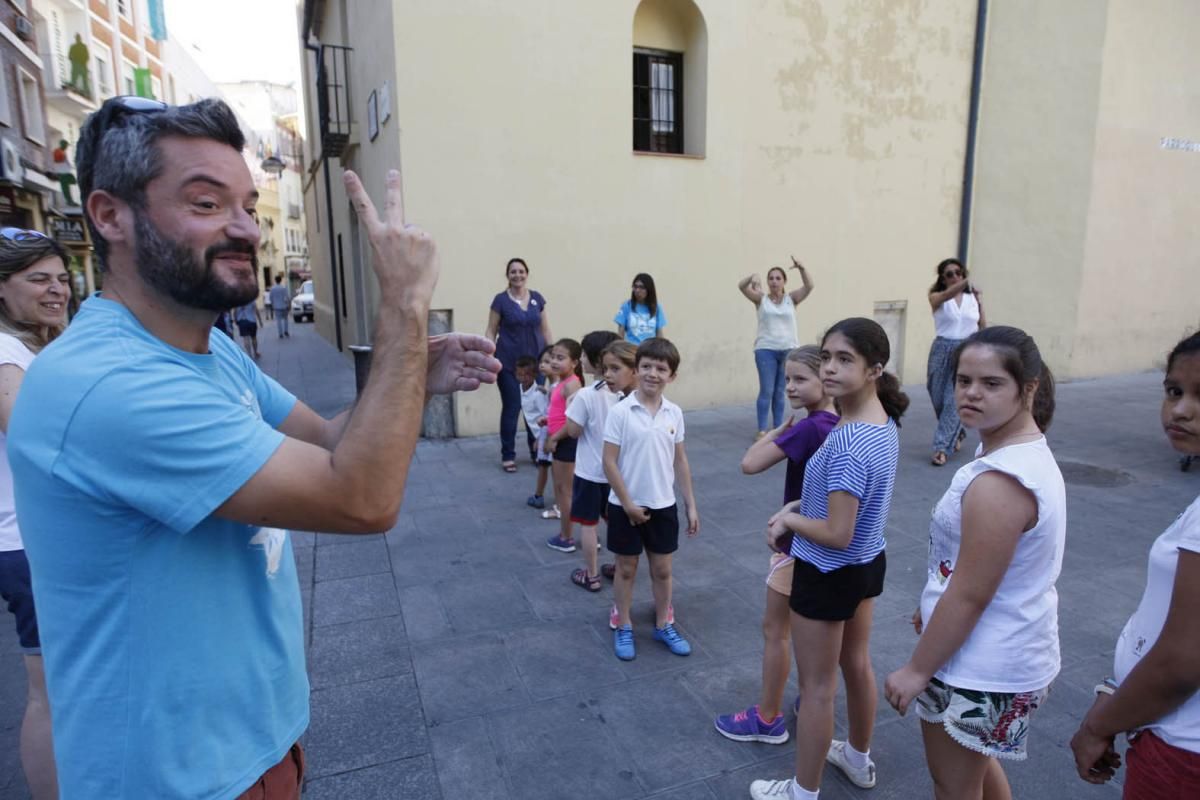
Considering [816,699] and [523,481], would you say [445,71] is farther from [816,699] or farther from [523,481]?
[816,699]

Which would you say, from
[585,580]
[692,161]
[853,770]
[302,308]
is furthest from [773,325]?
[302,308]

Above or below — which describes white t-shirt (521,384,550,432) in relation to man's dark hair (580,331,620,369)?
below

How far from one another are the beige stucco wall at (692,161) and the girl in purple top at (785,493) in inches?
211

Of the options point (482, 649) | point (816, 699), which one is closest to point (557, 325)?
point (482, 649)

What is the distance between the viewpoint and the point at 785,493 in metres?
2.78

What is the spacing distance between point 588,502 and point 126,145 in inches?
124

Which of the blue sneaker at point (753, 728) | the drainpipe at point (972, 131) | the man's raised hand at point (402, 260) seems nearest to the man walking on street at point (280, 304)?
the drainpipe at point (972, 131)

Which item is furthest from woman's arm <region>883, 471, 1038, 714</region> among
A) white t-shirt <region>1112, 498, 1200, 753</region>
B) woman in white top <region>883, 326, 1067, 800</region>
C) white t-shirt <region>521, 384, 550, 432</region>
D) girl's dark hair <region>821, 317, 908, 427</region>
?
white t-shirt <region>521, 384, 550, 432</region>

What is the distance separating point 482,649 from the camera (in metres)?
3.53

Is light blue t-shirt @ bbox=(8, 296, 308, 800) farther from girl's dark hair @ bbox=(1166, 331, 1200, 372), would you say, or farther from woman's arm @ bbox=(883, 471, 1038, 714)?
girl's dark hair @ bbox=(1166, 331, 1200, 372)

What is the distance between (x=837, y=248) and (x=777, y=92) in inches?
86.0

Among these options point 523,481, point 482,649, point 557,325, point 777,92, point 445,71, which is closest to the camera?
point 482,649

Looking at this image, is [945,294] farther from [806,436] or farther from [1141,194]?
[1141,194]

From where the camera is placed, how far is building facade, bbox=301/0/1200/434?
297 inches
